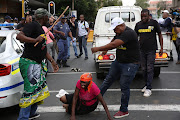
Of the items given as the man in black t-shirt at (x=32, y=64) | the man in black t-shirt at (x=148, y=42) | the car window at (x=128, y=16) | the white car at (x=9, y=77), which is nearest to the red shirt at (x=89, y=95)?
the man in black t-shirt at (x=32, y=64)

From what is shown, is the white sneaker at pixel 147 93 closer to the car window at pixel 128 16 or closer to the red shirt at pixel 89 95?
the red shirt at pixel 89 95

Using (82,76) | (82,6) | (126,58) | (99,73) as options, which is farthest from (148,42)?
(82,6)

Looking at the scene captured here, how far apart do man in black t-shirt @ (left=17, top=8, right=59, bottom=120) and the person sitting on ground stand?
0.63 meters

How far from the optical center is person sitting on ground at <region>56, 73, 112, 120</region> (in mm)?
4637

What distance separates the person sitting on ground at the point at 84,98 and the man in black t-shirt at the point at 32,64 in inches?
24.8

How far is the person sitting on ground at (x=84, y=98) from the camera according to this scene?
4.64 meters

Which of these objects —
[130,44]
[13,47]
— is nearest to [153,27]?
[130,44]

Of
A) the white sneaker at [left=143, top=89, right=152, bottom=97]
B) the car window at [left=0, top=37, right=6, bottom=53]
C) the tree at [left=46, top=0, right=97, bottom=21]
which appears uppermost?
the tree at [left=46, top=0, right=97, bottom=21]

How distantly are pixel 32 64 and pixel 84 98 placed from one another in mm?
1171

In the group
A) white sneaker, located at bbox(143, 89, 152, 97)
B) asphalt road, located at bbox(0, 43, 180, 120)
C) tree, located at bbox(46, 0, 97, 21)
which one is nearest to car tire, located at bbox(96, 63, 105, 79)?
asphalt road, located at bbox(0, 43, 180, 120)

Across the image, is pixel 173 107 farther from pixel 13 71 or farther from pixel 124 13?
pixel 124 13

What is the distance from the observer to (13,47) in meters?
5.16

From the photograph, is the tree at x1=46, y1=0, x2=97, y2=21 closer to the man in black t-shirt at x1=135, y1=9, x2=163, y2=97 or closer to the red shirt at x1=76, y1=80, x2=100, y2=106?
the man in black t-shirt at x1=135, y1=9, x2=163, y2=97

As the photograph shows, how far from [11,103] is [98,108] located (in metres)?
1.75
